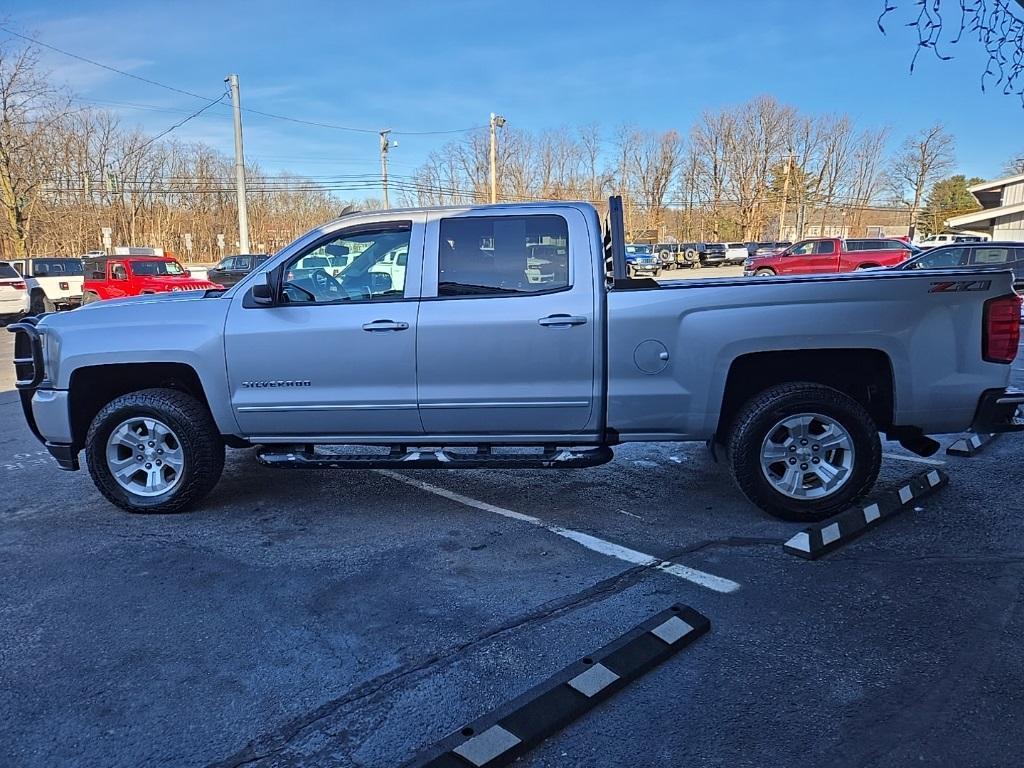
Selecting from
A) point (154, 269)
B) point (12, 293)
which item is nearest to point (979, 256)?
point (154, 269)

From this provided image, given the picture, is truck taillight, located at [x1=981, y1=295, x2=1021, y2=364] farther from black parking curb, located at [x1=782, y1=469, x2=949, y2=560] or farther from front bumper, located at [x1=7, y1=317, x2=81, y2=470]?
front bumper, located at [x1=7, y1=317, x2=81, y2=470]

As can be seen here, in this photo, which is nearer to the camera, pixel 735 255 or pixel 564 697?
pixel 564 697

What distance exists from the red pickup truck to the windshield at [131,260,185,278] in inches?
780

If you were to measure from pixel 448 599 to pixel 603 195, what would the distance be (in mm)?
76148

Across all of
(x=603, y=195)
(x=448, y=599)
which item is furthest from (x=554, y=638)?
(x=603, y=195)

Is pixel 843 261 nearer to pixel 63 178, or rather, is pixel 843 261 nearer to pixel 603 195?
pixel 63 178

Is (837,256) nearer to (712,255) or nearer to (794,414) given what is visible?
(712,255)

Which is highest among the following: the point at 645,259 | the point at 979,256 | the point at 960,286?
the point at 645,259

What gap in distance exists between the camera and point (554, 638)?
3248mm

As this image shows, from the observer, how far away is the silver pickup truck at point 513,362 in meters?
4.35

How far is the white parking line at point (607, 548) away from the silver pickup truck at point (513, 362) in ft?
1.39

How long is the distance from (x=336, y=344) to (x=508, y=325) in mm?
1078

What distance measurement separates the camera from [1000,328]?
429cm

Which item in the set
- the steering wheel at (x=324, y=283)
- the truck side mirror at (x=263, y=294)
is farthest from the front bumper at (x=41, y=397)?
the steering wheel at (x=324, y=283)
